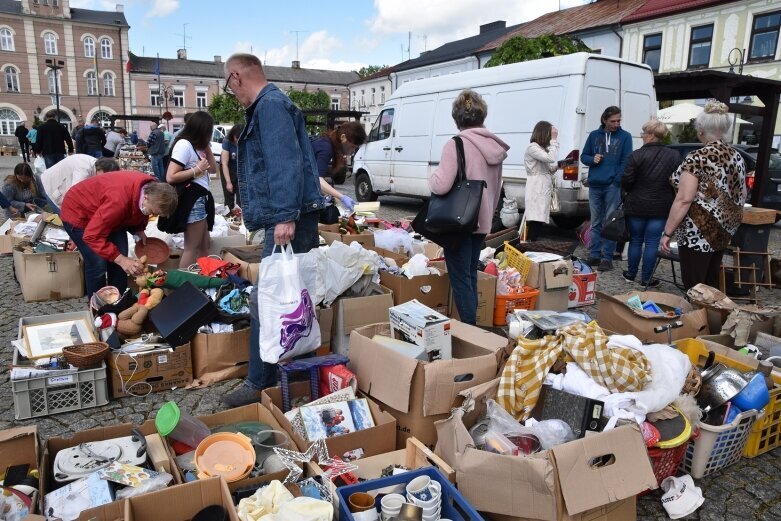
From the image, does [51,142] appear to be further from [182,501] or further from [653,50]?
[653,50]

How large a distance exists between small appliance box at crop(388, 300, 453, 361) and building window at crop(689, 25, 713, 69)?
23.1m

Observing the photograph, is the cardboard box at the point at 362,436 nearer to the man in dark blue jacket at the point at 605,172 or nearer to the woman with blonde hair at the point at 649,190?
the woman with blonde hair at the point at 649,190

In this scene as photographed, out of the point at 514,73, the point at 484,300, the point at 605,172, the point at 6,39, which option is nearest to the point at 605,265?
the point at 605,172

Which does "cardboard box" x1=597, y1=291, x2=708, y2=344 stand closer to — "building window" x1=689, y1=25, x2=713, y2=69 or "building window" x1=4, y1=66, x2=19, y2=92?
"building window" x1=689, y1=25, x2=713, y2=69

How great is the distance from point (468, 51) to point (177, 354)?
101 feet

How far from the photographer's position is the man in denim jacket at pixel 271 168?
289 cm

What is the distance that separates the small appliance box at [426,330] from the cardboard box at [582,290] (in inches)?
98.3

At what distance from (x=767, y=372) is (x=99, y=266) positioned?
4359 mm

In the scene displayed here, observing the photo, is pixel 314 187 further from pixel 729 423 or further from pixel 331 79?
pixel 331 79

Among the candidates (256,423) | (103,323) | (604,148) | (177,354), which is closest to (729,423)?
(256,423)

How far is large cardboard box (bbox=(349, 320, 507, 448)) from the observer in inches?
109

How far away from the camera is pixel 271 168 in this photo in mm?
2889

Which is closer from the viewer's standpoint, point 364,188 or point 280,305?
point 280,305

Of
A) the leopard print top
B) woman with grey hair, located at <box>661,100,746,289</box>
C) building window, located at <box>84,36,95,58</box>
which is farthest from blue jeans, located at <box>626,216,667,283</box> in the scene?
building window, located at <box>84,36,95,58</box>
